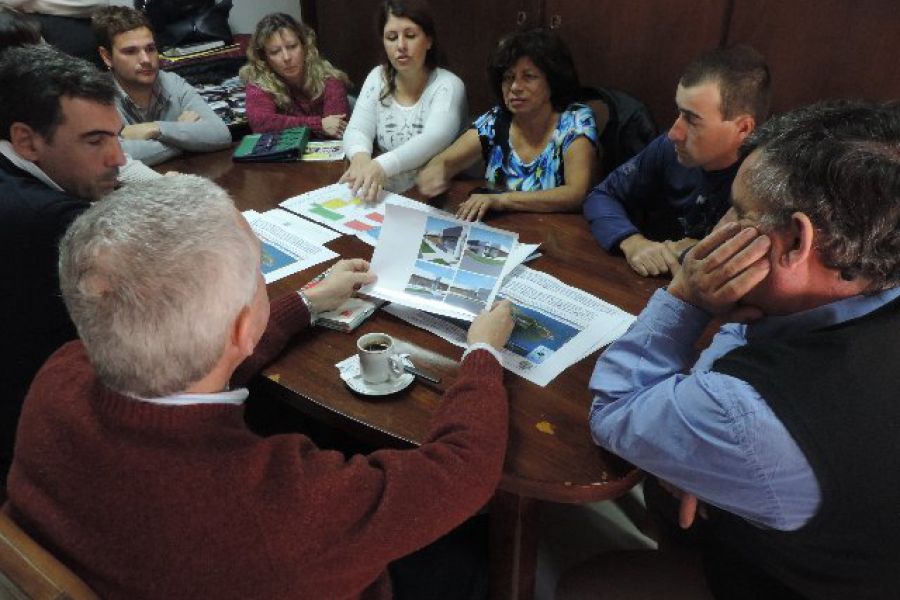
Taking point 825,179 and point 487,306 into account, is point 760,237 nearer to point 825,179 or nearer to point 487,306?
point 825,179

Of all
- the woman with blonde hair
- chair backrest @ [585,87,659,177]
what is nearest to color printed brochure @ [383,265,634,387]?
chair backrest @ [585,87,659,177]

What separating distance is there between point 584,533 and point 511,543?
70 centimetres

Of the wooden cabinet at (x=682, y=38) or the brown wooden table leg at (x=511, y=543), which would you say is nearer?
the brown wooden table leg at (x=511, y=543)

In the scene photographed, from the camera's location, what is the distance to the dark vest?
74 cm

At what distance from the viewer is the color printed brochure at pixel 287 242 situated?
147 cm

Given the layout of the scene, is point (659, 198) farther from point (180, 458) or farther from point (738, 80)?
point (180, 458)

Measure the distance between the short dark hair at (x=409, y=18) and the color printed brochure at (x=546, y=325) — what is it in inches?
51.1

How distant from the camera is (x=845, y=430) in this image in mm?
741

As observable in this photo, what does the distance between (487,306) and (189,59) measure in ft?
8.66

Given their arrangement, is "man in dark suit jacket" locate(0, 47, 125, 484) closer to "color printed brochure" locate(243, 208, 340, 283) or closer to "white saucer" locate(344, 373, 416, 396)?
"color printed brochure" locate(243, 208, 340, 283)

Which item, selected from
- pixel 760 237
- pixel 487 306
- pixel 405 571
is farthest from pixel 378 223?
pixel 760 237

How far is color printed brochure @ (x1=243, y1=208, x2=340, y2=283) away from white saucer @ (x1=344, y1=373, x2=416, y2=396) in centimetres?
41

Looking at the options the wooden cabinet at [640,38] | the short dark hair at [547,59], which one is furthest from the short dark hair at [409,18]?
the wooden cabinet at [640,38]

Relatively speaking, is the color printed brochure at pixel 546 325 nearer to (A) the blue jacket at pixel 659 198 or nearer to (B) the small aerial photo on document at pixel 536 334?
(B) the small aerial photo on document at pixel 536 334
